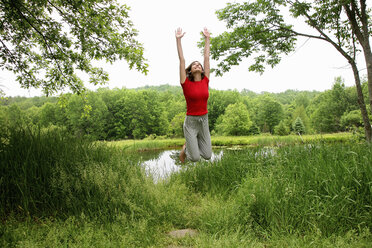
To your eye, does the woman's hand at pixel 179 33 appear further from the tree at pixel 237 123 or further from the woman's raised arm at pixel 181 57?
the tree at pixel 237 123

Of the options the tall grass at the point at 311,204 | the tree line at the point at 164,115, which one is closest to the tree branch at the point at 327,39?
the tall grass at the point at 311,204

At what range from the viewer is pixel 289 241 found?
2713mm

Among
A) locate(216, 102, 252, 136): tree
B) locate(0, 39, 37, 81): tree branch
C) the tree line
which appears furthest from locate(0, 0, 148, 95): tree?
locate(216, 102, 252, 136): tree

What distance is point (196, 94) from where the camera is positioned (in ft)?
12.7

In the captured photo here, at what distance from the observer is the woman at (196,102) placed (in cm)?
387

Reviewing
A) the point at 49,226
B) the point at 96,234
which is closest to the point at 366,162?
the point at 96,234

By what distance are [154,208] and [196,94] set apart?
1883 mm

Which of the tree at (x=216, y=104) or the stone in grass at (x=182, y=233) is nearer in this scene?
the stone in grass at (x=182, y=233)

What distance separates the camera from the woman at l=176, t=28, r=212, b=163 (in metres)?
3.87

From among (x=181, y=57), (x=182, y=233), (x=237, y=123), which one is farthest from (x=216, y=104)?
(x=182, y=233)

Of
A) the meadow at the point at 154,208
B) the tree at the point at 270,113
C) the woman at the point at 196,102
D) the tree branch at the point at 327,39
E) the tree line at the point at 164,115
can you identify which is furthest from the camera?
the tree at the point at 270,113

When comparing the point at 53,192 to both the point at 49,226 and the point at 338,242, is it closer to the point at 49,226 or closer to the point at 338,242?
the point at 49,226

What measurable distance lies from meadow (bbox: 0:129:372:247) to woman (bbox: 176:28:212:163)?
95 cm

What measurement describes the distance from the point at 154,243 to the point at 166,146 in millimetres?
25030
